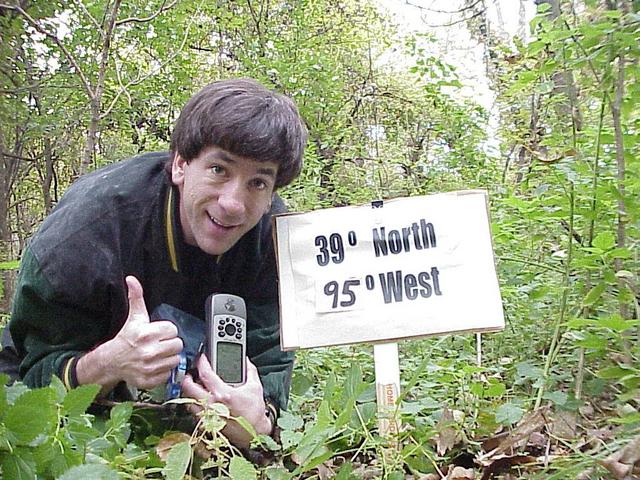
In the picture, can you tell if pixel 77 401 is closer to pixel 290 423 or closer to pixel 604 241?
pixel 290 423

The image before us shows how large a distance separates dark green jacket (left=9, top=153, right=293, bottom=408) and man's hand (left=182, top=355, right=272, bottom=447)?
0.50ft

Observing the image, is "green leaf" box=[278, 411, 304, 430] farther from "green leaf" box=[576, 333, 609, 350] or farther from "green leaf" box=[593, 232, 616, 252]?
"green leaf" box=[593, 232, 616, 252]

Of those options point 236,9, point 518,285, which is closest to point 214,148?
point 518,285

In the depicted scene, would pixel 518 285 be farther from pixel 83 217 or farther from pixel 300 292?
pixel 83 217

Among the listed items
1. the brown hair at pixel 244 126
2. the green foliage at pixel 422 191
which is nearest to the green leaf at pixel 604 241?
the green foliage at pixel 422 191

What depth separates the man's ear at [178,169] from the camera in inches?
65.3

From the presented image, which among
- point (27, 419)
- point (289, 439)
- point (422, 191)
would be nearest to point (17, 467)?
point (27, 419)

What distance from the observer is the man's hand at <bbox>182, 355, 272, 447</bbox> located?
138 centimetres

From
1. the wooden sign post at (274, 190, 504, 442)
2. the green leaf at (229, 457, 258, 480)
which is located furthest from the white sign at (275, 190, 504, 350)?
the green leaf at (229, 457, 258, 480)

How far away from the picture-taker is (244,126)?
1534 mm

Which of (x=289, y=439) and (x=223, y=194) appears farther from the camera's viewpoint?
(x=223, y=194)

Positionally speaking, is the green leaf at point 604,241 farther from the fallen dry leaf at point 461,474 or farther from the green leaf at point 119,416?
the green leaf at point 119,416

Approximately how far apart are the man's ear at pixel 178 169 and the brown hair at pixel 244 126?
20mm

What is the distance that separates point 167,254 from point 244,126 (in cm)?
38
